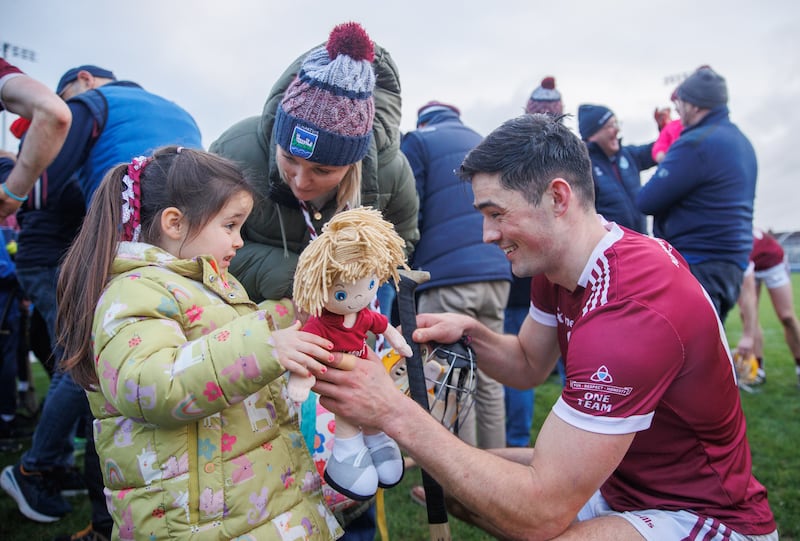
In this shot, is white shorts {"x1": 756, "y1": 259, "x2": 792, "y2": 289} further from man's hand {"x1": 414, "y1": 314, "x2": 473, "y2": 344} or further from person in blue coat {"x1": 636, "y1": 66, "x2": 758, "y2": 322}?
man's hand {"x1": 414, "y1": 314, "x2": 473, "y2": 344}

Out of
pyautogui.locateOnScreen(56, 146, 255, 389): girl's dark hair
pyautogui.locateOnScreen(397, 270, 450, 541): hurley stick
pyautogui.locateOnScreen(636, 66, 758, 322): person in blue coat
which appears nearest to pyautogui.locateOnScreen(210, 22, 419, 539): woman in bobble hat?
pyautogui.locateOnScreen(397, 270, 450, 541): hurley stick

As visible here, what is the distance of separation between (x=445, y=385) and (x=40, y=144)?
198 centimetres

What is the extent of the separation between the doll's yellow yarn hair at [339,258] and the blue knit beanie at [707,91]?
3257mm

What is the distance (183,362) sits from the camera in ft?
4.55

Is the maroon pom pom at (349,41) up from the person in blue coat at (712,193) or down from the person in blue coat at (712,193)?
up

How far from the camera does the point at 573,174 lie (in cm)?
200

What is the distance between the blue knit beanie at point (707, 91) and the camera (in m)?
3.85

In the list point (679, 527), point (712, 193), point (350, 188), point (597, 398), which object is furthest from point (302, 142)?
point (712, 193)

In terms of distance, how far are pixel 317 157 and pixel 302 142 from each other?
0.08 meters

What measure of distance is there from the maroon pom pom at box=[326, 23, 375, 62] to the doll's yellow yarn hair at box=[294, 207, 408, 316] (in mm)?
810

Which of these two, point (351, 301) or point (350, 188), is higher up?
point (350, 188)

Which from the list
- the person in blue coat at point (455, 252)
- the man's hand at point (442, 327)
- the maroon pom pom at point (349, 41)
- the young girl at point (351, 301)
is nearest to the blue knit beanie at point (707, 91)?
the person in blue coat at point (455, 252)

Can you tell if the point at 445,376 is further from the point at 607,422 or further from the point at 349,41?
the point at 349,41

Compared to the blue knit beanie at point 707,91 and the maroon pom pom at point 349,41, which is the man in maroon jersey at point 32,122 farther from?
the blue knit beanie at point 707,91
